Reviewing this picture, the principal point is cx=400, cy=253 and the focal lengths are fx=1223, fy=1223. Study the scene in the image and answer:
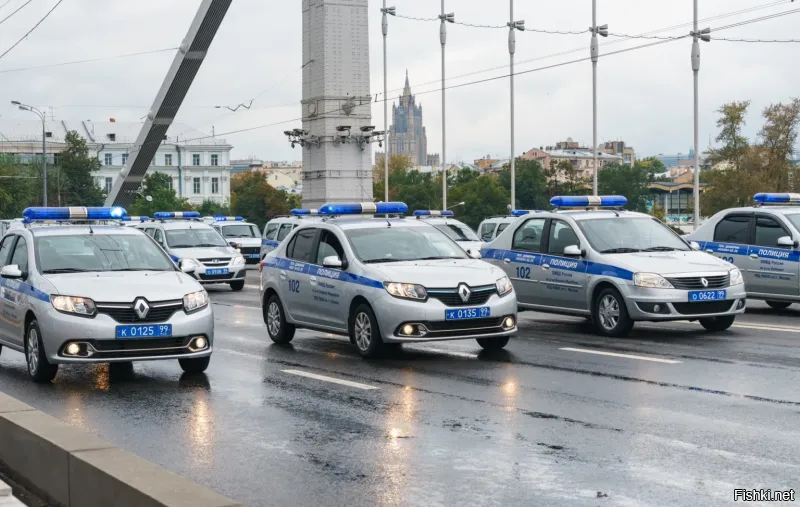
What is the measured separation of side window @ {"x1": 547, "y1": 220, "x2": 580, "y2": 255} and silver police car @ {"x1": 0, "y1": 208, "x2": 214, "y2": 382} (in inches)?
234

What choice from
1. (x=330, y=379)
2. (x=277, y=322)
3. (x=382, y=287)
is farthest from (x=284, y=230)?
(x=330, y=379)

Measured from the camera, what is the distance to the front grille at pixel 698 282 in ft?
49.4

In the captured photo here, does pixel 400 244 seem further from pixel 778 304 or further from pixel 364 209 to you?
pixel 778 304

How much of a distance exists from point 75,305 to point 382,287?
3.31 meters

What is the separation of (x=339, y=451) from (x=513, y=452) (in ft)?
3.71

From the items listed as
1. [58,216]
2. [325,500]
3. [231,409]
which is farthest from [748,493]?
[58,216]

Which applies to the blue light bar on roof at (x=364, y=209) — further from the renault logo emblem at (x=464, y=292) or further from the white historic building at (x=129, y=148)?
the white historic building at (x=129, y=148)

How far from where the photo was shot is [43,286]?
1175 cm

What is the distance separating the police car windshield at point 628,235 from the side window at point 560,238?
182 millimetres

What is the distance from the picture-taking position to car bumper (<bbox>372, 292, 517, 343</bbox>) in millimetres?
12859

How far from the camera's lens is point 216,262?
29484mm

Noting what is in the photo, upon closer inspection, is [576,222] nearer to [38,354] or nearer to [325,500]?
[38,354]

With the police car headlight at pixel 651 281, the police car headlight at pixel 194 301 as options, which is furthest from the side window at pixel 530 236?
the police car headlight at pixel 194 301

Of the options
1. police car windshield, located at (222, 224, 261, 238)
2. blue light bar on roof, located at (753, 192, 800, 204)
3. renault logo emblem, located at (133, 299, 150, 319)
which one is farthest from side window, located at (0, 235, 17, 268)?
police car windshield, located at (222, 224, 261, 238)
